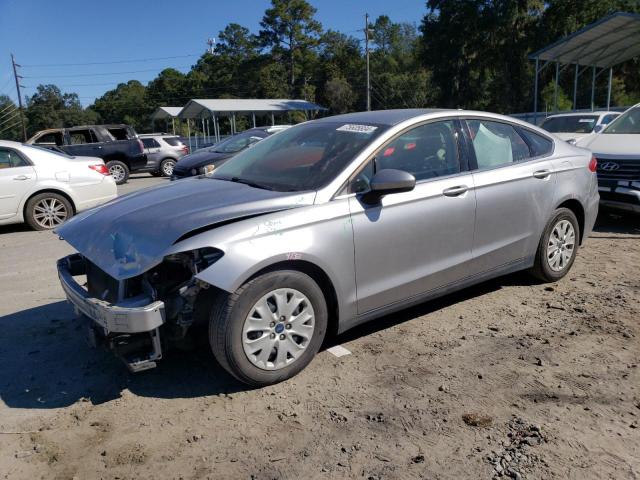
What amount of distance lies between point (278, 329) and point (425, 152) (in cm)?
182

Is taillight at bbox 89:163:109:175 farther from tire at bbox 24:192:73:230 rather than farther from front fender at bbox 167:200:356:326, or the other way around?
front fender at bbox 167:200:356:326

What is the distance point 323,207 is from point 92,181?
278 inches

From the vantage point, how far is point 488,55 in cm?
4259

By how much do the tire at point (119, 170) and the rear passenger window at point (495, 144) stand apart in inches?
585

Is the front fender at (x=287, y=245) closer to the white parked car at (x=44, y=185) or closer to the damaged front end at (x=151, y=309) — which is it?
the damaged front end at (x=151, y=309)

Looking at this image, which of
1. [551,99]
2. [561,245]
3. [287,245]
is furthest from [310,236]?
[551,99]

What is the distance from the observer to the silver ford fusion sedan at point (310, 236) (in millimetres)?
3113

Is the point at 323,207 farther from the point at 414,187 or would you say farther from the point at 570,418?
the point at 570,418

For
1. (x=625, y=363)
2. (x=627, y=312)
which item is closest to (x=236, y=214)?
(x=625, y=363)

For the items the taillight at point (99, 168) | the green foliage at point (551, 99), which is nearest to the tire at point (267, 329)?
the taillight at point (99, 168)

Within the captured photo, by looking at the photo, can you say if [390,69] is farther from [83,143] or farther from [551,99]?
[83,143]

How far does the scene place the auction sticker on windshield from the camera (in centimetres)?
400

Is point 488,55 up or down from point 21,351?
up

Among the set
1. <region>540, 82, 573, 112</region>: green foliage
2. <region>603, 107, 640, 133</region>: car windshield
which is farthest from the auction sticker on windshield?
<region>540, 82, 573, 112</region>: green foliage
